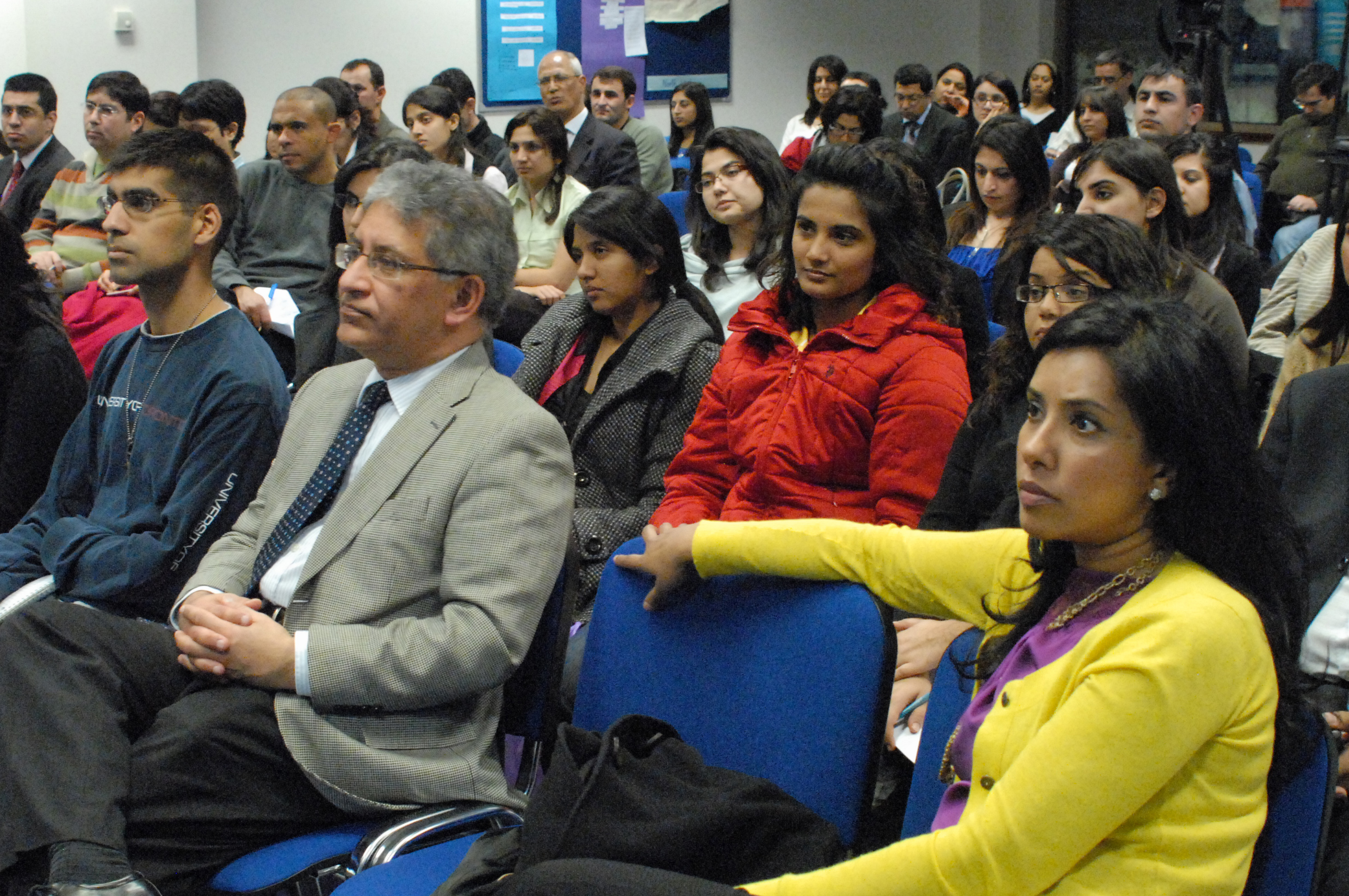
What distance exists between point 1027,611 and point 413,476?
800 mm

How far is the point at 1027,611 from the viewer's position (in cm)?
125

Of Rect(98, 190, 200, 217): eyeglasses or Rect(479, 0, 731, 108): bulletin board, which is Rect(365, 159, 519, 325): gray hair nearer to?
Rect(98, 190, 200, 217): eyeglasses

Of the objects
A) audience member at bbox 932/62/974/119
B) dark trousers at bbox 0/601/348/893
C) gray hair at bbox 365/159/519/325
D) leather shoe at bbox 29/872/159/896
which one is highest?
audience member at bbox 932/62/974/119

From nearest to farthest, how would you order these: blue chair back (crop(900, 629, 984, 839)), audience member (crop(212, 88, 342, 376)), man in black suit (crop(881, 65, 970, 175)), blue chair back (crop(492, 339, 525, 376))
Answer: blue chair back (crop(900, 629, 984, 839)), blue chair back (crop(492, 339, 525, 376)), audience member (crop(212, 88, 342, 376)), man in black suit (crop(881, 65, 970, 175))

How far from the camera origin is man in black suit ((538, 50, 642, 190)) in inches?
216

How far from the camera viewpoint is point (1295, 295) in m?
3.00

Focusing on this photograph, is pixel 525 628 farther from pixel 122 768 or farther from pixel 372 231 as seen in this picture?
pixel 372 231

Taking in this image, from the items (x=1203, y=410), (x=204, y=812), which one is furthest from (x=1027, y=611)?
(x=204, y=812)

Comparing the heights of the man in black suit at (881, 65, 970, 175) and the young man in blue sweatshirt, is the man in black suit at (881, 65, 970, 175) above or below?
above

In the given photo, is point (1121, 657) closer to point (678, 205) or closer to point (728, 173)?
point (728, 173)

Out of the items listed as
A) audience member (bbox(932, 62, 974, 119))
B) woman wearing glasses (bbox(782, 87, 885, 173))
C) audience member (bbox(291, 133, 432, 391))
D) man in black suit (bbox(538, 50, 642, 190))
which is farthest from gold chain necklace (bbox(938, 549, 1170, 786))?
audience member (bbox(932, 62, 974, 119))

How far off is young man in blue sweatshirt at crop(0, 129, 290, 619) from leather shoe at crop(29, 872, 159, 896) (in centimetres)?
62

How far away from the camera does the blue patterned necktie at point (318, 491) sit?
66.9 inches

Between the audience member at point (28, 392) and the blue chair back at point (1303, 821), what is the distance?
2.17 m
